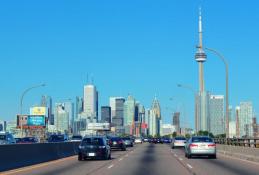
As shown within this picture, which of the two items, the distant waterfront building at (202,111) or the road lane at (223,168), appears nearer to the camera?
the road lane at (223,168)

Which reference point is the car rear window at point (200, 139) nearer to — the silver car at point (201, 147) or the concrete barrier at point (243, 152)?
the silver car at point (201, 147)

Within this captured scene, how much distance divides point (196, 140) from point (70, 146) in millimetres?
11643

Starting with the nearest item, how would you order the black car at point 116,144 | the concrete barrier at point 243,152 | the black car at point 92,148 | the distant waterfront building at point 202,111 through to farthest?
the black car at point 92,148
the concrete barrier at point 243,152
the black car at point 116,144
the distant waterfront building at point 202,111

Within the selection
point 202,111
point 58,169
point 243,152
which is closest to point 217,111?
point 202,111

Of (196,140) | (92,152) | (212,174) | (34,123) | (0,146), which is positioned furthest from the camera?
(34,123)

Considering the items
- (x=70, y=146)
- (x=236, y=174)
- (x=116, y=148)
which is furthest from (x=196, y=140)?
(x=116, y=148)

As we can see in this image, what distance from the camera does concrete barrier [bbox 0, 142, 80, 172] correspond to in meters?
27.2

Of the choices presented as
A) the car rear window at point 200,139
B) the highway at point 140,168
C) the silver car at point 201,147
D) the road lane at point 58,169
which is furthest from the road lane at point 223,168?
the car rear window at point 200,139

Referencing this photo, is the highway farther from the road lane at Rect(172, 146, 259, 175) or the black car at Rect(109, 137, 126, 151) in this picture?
the black car at Rect(109, 137, 126, 151)

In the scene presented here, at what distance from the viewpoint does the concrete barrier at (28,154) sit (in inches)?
1070

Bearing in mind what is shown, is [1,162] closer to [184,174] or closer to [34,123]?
[184,174]

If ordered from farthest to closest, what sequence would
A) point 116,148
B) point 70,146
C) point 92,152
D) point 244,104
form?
point 244,104, point 116,148, point 70,146, point 92,152

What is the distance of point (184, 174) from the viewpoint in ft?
79.6

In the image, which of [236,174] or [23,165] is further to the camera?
[23,165]
